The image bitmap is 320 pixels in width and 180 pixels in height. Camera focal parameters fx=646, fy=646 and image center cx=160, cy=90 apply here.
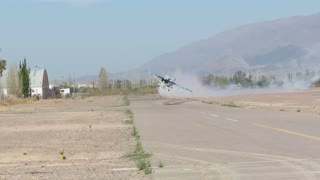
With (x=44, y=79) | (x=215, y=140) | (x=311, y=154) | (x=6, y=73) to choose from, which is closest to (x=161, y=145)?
(x=215, y=140)

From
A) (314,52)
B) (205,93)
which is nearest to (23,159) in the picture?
(205,93)

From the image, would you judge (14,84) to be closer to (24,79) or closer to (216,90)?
(24,79)

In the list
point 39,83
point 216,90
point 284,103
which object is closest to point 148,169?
point 284,103

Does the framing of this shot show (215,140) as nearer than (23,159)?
No

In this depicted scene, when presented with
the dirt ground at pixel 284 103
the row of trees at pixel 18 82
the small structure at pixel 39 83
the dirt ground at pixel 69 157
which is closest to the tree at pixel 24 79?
the row of trees at pixel 18 82

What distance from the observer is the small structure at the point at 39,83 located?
182000 mm

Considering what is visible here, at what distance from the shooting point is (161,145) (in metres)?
20.5

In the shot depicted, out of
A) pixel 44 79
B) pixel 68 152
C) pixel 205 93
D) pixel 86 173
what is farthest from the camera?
pixel 44 79

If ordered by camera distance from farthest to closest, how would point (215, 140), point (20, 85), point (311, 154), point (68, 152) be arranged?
point (20, 85) < point (215, 140) < point (68, 152) < point (311, 154)

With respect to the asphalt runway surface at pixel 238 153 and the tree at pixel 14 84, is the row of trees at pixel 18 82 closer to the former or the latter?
the tree at pixel 14 84

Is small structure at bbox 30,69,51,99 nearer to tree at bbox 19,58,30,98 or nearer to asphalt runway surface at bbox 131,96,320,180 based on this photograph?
tree at bbox 19,58,30,98

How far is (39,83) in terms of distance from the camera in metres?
184

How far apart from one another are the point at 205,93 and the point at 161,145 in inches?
4115

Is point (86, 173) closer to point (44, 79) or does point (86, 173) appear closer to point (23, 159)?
point (23, 159)
